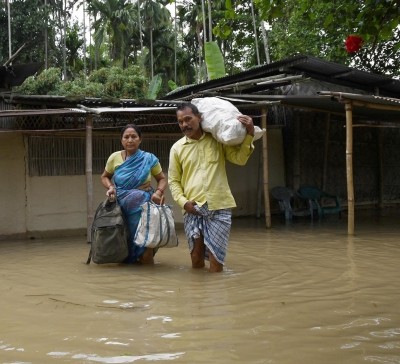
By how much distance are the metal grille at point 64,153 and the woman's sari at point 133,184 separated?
343cm

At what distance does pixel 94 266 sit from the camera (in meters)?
5.62

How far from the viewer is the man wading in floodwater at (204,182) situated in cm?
478

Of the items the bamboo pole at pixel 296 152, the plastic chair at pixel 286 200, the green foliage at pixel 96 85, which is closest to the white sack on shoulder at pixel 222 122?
the plastic chair at pixel 286 200

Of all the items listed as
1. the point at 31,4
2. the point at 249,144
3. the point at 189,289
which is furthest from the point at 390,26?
the point at 31,4

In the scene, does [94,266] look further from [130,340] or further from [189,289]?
[130,340]

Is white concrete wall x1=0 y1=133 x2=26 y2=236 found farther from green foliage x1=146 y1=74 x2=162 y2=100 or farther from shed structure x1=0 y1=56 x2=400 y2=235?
green foliage x1=146 y1=74 x2=162 y2=100

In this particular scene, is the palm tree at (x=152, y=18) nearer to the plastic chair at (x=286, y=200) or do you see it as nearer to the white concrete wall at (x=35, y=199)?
the plastic chair at (x=286, y=200)

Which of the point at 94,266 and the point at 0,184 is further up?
the point at 0,184

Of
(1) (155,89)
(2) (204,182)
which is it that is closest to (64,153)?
(2) (204,182)

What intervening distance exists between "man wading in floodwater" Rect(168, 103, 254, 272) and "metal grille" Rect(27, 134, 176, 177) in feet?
13.7

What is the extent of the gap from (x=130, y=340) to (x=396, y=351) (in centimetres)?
144

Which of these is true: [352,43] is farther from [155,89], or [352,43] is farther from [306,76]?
[155,89]

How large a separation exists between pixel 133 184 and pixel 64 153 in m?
3.68

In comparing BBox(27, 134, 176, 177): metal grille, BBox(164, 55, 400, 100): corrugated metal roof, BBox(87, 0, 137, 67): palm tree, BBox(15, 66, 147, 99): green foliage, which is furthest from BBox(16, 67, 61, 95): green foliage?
BBox(27, 134, 176, 177): metal grille
